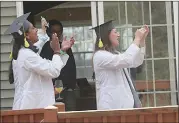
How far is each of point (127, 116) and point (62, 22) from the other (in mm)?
3015

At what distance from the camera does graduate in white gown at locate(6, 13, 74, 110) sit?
395 centimetres

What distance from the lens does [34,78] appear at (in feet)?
13.3

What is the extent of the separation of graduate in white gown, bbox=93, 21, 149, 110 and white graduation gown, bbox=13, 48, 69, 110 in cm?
38

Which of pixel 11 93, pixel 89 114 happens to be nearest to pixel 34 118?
pixel 89 114

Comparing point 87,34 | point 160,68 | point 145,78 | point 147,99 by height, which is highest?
point 87,34

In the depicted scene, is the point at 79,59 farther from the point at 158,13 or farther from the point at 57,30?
the point at 158,13

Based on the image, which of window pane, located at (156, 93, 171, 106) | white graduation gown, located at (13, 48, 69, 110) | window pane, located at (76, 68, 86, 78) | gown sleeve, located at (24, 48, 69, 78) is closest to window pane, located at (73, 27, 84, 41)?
window pane, located at (76, 68, 86, 78)

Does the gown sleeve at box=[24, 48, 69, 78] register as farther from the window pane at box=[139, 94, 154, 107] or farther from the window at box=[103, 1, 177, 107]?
the window pane at box=[139, 94, 154, 107]

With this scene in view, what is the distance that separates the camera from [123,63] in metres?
4.07

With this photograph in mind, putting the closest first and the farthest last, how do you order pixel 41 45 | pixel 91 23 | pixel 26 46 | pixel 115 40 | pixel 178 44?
pixel 26 46
pixel 115 40
pixel 41 45
pixel 178 44
pixel 91 23

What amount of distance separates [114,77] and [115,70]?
6 centimetres

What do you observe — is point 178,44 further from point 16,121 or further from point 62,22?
point 16,121

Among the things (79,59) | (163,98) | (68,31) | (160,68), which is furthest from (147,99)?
(68,31)

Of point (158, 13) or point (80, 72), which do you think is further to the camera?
point (80, 72)
